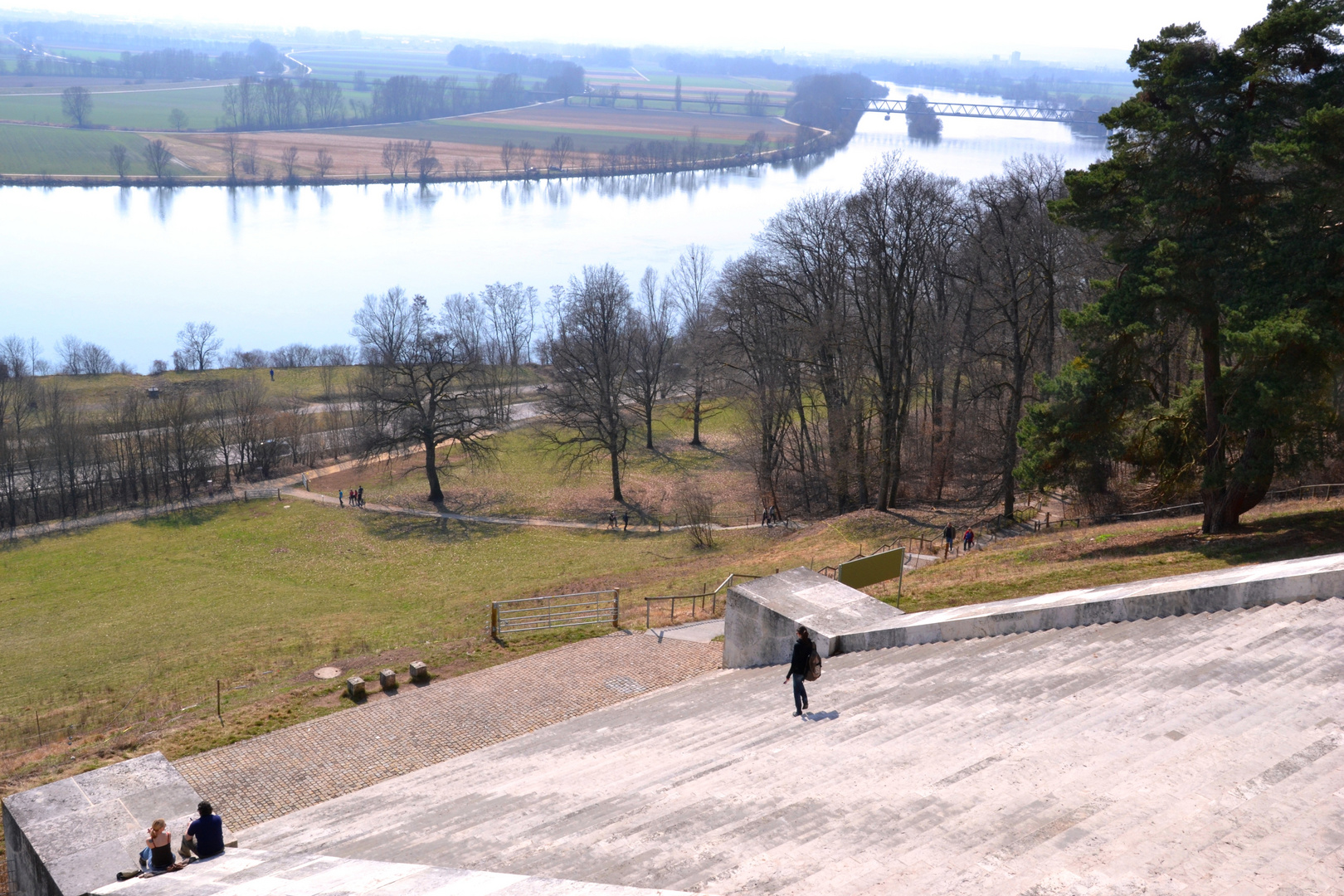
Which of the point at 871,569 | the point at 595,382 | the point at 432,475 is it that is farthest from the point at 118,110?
the point at 871,569

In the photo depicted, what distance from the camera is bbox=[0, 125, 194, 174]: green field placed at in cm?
12912

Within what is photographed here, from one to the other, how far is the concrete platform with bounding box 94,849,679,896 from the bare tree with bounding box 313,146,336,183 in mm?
132959

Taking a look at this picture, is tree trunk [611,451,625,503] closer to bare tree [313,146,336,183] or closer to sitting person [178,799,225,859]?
sitting person [178,799,225,859]

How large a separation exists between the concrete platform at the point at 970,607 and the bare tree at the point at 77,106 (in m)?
176

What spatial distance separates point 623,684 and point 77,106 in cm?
18138

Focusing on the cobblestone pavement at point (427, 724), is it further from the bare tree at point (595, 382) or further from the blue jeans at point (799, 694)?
the bare tree at point (595, 382)

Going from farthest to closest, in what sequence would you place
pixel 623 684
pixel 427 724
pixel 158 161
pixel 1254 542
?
pixel 158 161 < pixel 1254 542 < pixel 623 684 < pixel 427 724

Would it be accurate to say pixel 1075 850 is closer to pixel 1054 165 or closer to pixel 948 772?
pixel 948 772

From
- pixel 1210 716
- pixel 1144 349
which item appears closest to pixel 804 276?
pixel 1144 349

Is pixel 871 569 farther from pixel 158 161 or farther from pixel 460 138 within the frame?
Answer: pixel 460 138

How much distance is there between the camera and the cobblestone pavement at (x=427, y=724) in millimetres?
12859

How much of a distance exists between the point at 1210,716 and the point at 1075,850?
3.15 meters

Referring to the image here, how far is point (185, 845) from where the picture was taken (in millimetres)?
10078

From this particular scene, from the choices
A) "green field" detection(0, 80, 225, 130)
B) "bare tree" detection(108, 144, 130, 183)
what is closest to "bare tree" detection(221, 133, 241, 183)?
"bare tree" detection(108, 144, 130, 183)
